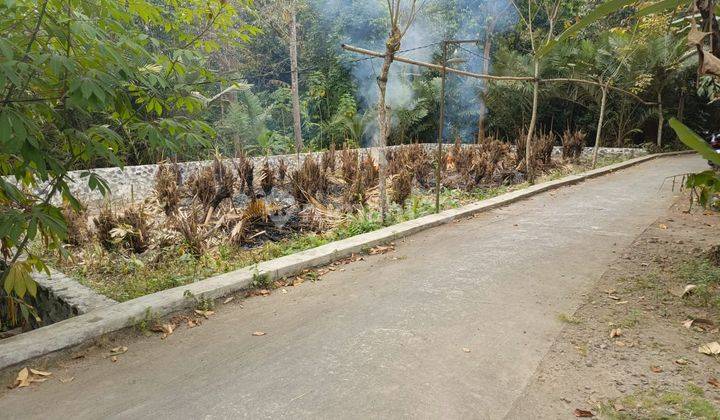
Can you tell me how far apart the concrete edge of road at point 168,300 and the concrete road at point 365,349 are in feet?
0.51

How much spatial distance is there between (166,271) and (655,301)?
3.83 m

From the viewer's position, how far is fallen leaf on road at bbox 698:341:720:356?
2.39 m

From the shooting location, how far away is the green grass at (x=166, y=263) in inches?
147

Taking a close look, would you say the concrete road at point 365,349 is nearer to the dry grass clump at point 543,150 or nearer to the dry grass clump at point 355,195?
the dry grass clump at point 355,195

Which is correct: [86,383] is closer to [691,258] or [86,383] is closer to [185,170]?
[691,258]

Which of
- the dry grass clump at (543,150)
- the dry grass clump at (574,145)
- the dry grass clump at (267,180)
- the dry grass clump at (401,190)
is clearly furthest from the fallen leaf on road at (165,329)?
the dry grass clump at (574,145)

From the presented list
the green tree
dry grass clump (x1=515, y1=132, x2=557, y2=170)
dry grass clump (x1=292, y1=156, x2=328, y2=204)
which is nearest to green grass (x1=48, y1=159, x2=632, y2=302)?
the green tree

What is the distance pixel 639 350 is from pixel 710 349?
0.34 metres

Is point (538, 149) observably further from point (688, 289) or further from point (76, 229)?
point (76, 229)

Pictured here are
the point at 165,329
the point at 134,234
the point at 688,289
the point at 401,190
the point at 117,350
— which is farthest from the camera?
the point at 401,190

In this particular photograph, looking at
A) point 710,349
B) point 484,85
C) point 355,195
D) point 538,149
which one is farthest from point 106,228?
point 484,85

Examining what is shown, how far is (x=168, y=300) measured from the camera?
3125 mm

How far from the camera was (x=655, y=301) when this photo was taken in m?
3.07

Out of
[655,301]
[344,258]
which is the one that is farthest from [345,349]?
[655,301]
